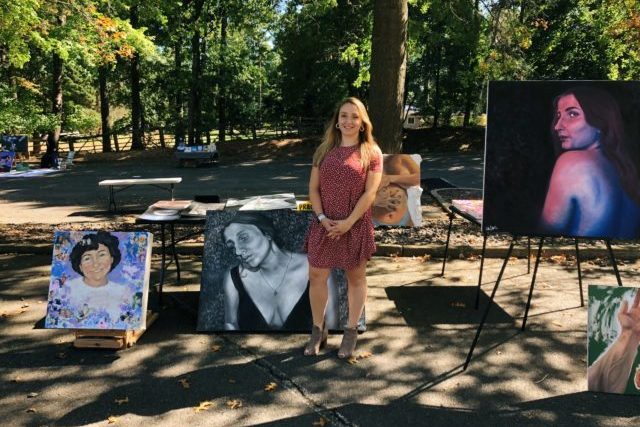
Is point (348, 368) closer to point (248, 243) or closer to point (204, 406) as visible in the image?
point (204, 406)

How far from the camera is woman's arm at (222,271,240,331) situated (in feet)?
15.0

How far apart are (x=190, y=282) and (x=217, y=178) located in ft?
37.5

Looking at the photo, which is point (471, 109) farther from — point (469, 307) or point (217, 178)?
point (469, 307)

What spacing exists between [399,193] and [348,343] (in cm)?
304

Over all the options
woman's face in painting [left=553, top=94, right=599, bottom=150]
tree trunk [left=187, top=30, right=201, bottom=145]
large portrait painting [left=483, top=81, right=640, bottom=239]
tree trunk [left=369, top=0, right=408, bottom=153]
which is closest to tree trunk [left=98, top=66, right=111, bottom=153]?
tree trunk [left=187, top=30, right=201, bottom=145]

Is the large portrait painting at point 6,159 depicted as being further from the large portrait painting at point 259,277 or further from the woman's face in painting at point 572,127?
the woman's face in painting at point 572,127

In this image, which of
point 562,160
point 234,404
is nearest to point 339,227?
point 234,404

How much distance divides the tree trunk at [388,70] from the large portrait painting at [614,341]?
4799 mm

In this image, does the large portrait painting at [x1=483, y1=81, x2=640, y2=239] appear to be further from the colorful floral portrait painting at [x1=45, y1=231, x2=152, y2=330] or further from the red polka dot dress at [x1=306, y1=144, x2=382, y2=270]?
the colorful floral portrait painting at [x1=45, y1=231, x2=152, y2=330]

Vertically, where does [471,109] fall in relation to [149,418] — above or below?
above

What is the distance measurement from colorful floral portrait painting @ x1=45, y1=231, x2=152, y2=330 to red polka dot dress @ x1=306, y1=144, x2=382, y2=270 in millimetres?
1402

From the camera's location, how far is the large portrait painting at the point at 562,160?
3885 millimetres

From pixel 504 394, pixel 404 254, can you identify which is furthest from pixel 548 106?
pixel 404 254

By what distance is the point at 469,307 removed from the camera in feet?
16.9
